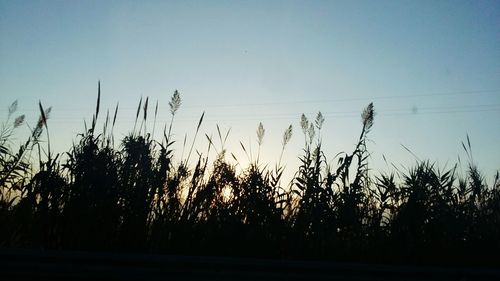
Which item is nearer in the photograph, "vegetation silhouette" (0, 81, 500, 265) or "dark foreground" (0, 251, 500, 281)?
"dark foreground" (0, 251, 500, 281)

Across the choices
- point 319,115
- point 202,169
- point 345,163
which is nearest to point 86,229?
point 202,169

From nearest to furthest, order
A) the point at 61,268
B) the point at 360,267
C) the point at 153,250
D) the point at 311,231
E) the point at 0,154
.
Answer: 1. the point at 61,268
2. the point at 360,267
3. the point at 153,250
4. the point at 311,231
5. the point at 0,154

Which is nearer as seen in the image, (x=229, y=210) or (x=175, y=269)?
(x=175, y=269)

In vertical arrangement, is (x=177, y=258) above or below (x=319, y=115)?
below

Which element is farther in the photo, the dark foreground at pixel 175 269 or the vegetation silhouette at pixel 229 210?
the vegetation silhouette at pixel 229 210

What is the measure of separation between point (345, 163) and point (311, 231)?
1082 millimetres

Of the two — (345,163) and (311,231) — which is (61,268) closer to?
(311,231)

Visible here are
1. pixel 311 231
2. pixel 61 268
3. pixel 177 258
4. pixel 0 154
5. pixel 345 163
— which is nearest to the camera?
pixel 61 268

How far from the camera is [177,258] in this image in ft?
6.07

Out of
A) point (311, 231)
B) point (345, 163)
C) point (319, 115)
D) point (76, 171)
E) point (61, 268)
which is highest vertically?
point (319, 115)

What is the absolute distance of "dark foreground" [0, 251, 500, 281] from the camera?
1604mm

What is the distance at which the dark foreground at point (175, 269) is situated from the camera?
1.60m

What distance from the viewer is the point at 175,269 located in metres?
1.80

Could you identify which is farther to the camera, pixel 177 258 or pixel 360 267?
pixel 360 267
